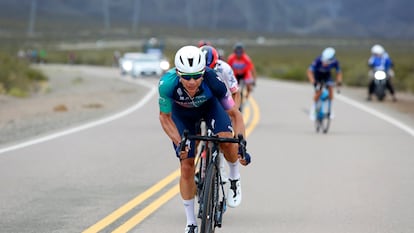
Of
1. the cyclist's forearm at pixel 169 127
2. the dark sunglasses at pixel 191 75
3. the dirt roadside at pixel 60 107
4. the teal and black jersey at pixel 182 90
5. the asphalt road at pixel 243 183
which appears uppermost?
the dark sunglasses at pixel 191 75

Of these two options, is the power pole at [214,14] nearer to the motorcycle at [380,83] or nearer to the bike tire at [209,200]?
the motorcycle at [380,83]

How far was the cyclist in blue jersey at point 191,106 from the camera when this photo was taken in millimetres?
8062

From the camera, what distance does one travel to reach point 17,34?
496 ft

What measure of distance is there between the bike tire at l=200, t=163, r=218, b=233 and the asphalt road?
122 centimetres

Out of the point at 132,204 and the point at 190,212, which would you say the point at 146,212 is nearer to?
the point at 132,204

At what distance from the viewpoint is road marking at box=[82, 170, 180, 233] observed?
934 centimetres

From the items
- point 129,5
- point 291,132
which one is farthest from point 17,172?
point 129,5

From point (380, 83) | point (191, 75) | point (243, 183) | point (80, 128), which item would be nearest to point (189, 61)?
point (191, 75)

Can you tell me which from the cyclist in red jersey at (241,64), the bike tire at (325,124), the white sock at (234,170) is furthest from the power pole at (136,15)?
the white sock at (234,170)

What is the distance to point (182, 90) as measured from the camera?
8422 mm

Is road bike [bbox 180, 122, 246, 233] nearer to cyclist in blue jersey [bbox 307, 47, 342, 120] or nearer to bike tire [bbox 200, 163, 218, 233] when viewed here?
bike tire [bbox 200, 163, 218, 233]

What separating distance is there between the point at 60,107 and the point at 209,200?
19126 mm

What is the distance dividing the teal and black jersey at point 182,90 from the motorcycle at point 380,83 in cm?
2188

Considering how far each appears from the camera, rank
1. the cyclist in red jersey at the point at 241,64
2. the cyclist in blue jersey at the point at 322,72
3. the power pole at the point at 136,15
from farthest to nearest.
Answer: the power pole at the point at 136,15 → the cyclist in red jersey at the point at 241,64 → the cyclist in blue jersey at the point at 322,72
